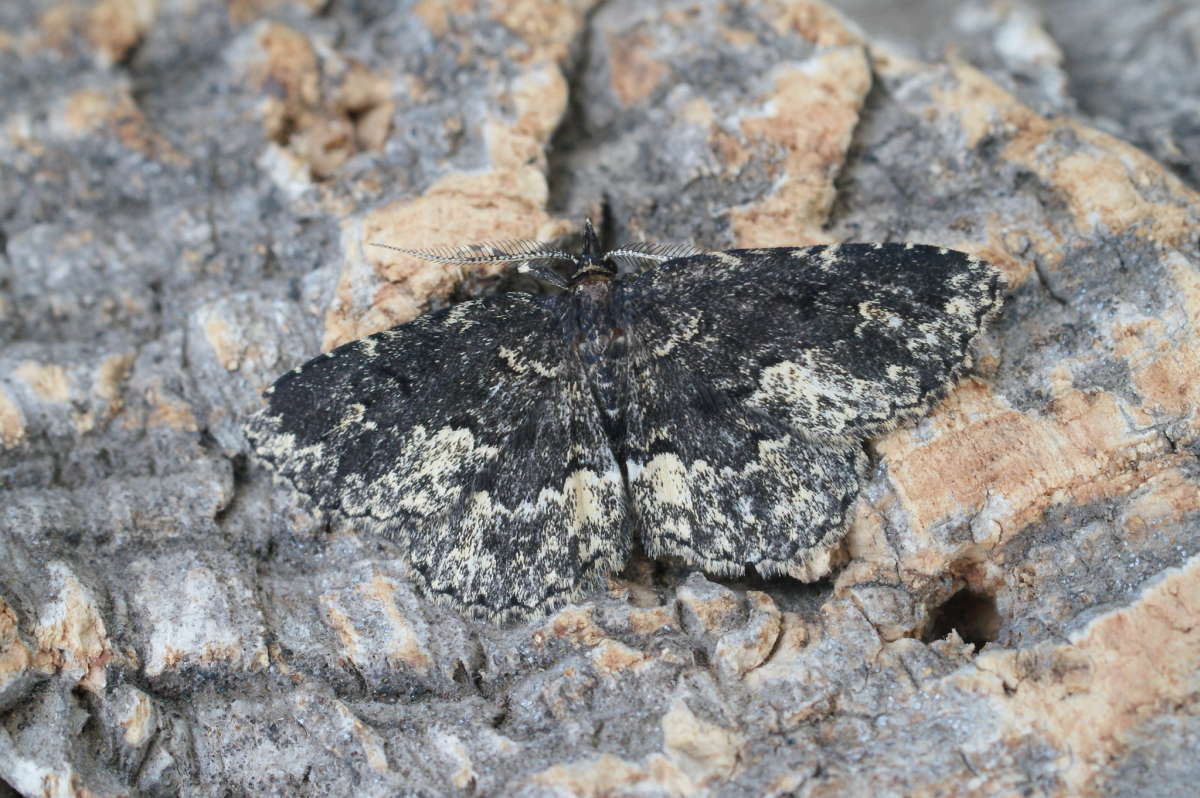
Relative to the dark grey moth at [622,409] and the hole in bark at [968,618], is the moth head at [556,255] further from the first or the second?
the hole in bark at [968,618]

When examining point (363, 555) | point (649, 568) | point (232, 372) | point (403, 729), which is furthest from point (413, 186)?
point (403, 729)

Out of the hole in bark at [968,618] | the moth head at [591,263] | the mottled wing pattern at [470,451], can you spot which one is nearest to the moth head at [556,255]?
the moth head at [591,263]

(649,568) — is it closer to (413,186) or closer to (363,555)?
(363,555)

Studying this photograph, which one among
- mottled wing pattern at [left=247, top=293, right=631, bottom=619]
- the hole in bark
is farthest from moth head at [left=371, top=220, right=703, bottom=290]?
the hole in bark

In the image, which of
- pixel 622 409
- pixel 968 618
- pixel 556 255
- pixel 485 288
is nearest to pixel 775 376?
pixel 622 409

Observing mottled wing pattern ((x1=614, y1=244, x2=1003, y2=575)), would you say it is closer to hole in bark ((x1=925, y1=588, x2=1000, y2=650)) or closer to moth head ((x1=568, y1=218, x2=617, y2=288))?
moth head ((x1=568, y1=218, x2=617, y2=288))

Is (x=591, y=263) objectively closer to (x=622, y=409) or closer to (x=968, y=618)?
(x=622, y=409)

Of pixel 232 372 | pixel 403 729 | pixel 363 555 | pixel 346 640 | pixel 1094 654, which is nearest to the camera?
pixel 1094 654
